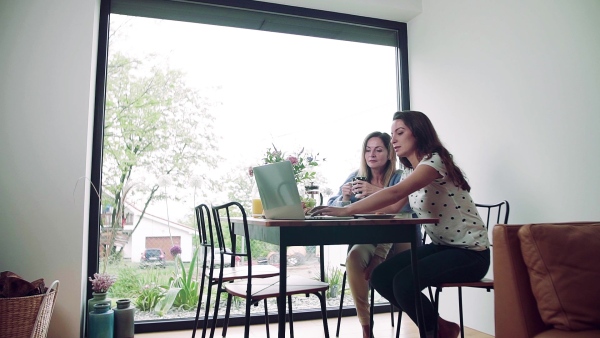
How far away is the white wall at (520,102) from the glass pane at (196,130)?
0.77 meters

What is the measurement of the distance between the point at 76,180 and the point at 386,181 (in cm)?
193

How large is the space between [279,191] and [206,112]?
1.76 metres

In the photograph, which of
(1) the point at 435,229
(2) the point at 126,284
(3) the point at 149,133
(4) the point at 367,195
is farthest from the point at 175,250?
(1) the point at 435,229

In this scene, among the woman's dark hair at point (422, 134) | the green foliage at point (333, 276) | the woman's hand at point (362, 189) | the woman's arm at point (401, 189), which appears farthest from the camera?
the green foliage at point (333, 276)

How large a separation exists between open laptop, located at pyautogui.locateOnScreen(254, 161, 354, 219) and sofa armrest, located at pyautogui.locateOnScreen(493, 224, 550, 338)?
0.73m

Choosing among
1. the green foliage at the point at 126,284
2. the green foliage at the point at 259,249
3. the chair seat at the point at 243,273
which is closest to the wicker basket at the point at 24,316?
the green foliage at the point at 126,284

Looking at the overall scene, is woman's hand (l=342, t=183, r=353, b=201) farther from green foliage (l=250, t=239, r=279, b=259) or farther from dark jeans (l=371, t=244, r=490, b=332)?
green foliage (l=250, t=239, r=279, b=259)

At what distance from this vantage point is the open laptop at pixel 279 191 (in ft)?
5.52

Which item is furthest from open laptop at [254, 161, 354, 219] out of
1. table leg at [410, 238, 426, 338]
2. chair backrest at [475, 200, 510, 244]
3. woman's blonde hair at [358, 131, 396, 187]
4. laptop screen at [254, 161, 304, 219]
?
chair backrest at [475, 200, 510, 244]

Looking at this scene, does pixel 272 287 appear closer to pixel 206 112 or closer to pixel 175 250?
pixel 175 250

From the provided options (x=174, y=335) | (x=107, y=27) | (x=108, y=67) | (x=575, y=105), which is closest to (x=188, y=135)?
(x=108, y=67)

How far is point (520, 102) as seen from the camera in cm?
262

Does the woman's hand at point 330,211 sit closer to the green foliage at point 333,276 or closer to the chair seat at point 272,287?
the chair seat at point 272,287

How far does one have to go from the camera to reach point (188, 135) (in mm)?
3219
